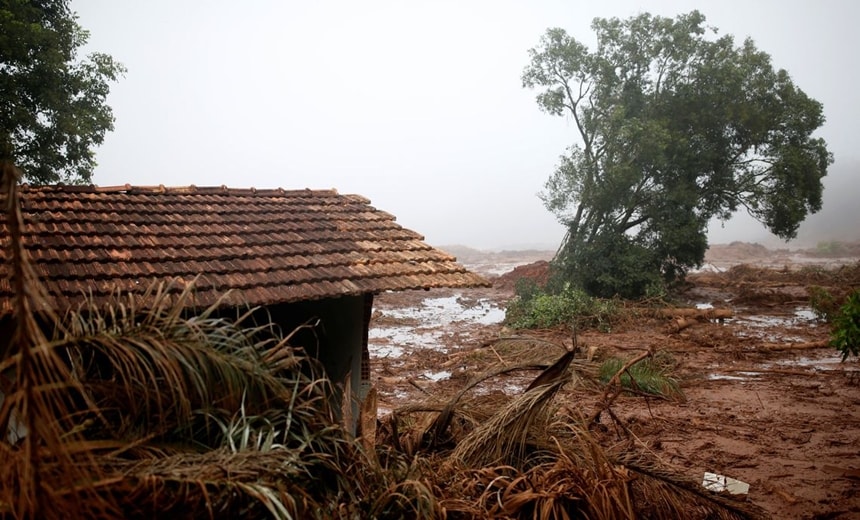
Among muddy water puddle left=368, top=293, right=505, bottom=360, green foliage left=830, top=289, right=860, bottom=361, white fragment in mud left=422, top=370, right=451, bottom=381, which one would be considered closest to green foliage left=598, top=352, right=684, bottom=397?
green foliage left=830, top=289, right=860, bottom=361

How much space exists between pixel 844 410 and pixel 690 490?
8482 mm

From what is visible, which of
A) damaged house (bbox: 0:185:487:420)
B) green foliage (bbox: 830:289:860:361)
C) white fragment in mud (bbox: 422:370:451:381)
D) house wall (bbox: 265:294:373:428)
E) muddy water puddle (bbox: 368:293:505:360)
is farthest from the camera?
muddy water puddle (bbox: 368:293:505:360)

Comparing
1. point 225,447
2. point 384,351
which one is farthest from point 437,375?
point 225,447

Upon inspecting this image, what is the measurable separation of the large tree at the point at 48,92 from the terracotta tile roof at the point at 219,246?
7.97m

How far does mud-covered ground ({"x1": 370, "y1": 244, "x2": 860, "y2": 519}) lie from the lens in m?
7.96

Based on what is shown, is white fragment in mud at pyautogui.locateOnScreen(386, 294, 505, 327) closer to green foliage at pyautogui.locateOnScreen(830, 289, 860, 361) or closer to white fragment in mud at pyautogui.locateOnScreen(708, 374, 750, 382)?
white fragment in mud at pyautogui.locateOnScreen(708, 374, 750, 382)

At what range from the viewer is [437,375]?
15.2m

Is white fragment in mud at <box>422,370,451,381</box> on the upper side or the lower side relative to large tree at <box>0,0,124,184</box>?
lower

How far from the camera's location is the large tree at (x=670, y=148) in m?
23.4

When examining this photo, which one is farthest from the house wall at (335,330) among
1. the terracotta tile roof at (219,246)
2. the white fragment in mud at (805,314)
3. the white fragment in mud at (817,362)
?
the white fragment in mud at (805,314)

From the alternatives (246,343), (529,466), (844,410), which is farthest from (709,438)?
(246,343)

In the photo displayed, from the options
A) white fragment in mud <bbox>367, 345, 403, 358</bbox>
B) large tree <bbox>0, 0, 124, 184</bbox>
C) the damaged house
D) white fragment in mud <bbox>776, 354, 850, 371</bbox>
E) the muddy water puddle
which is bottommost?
white fragment in mud <bbox>367, 345, 403, 358</bbox>

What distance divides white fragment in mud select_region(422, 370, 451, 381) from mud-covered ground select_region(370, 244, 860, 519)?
53mm

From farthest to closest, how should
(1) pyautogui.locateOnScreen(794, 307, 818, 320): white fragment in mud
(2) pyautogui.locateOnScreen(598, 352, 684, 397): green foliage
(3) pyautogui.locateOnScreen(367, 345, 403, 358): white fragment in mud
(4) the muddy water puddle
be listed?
(1) pyautogui.locateOnScreen(794, 307, 818, 320): white fragment in mud, (4) the muddy water puddle, (3) pyautogui.locateOnScreen(367, 345, 403, 358): white fragment in mud, (2) pyautogui.locateOnScreen(598, 352, 684, 397): green foliage
